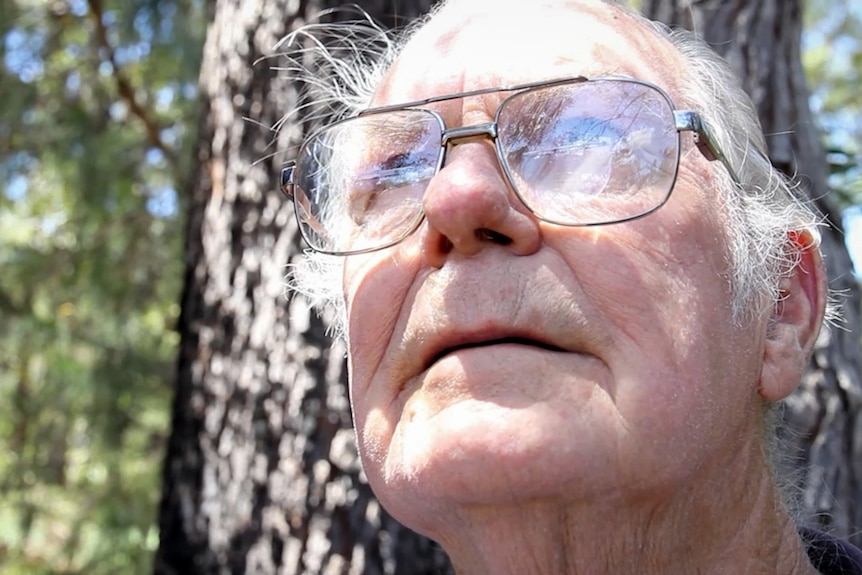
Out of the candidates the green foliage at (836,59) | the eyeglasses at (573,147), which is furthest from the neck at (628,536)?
the green foliage at (836,59)

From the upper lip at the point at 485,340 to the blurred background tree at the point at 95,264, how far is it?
419cm

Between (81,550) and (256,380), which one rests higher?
(256,380)

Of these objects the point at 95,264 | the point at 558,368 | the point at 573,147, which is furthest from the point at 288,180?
the point at 95,264

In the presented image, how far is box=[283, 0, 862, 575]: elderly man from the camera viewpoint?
1260 mm

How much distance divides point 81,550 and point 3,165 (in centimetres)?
258

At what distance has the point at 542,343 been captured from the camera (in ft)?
4.20

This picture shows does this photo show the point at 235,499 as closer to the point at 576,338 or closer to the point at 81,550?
the point at 576,338

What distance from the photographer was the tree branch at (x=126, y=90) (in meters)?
5.22

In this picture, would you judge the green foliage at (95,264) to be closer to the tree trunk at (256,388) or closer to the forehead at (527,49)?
the tree trunk at (256,388)

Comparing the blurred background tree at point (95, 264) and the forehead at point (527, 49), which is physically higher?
the forehead at point (527, 49)

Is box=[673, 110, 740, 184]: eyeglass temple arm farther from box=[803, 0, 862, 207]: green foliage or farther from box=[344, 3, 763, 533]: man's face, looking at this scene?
box=[803, 0, 862, 207]: green foliage

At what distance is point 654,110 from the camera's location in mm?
1397

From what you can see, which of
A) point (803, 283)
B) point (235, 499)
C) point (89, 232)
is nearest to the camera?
point (803, 283)

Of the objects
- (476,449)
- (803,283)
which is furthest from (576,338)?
(803,283)
